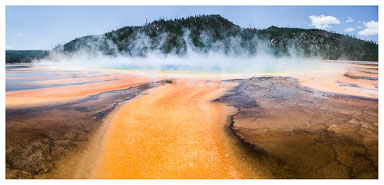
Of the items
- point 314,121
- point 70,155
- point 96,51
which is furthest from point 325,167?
point 96,51

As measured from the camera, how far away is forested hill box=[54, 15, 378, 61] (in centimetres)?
5459

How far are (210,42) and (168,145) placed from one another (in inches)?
2444

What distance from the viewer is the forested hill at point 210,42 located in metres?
54.6

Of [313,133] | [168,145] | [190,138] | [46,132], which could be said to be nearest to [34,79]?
[46,132]

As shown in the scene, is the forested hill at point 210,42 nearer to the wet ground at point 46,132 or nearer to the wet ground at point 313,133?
the wet ground at point 46,132

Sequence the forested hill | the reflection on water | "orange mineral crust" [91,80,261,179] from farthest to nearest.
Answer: the forested hill < the reflection on water < "orange mineral crust" [91,80,261,179]

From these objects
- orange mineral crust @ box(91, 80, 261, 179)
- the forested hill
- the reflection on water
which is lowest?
orange mineral crust @ box(91, 80, 261, 179)

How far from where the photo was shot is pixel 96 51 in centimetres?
5397

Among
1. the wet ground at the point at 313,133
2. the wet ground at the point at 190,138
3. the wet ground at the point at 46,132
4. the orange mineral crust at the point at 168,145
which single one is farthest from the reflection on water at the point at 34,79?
the wet ground at the point at 313,133

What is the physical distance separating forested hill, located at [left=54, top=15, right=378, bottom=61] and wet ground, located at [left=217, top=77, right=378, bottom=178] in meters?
46.8

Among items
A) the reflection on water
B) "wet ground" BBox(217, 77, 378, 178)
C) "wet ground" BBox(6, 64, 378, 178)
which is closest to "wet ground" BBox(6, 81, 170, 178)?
"wet ground" BBox(6, 64, 378, 178)

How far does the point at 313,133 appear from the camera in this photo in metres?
3.67

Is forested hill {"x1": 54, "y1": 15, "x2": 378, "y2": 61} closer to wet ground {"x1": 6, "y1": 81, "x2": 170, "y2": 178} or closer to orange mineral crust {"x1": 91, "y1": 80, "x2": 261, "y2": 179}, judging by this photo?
wet ground {"x1": 6, "y1": 81, "x2": 170, "y2": 178}

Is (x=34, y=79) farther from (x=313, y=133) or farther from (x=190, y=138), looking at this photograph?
(x=313, y=133)
